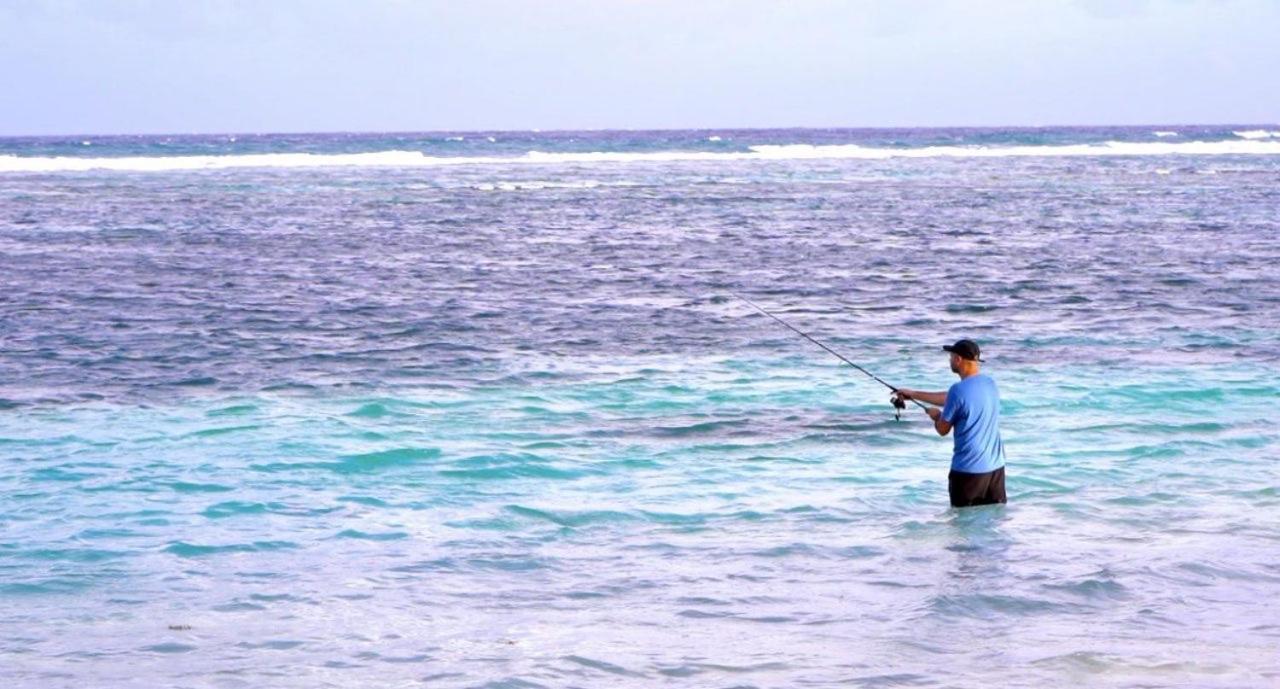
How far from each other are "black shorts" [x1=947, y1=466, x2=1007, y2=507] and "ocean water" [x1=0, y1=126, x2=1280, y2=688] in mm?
92

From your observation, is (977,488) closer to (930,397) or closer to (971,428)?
(971,428)

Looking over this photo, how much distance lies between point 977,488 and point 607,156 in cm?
7806

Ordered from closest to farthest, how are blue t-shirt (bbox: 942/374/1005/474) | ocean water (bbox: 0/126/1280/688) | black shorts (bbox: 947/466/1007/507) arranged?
ocean water (bbox: 0/126/1280/688) < blue t-shirt (bbox: 942/374/1005/474) < black shorts (bbox: 947/466/1007/507)

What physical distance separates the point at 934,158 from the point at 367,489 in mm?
73780

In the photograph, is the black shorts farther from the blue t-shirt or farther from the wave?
the wave

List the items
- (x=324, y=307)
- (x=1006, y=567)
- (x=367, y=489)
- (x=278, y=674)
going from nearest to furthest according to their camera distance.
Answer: (x=278, y=674) < (x=1006, y=567) < (x=367, y=489) < (x=324, y=307)

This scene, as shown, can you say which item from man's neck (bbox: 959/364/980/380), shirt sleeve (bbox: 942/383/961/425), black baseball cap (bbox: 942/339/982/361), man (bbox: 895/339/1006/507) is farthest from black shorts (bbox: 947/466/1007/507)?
black baseball cap (bbox: 942/339/982/361)

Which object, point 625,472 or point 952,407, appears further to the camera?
point 625,472

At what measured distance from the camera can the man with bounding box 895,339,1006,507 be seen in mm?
9406

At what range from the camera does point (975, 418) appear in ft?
30.8

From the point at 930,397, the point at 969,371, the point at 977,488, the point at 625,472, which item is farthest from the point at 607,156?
the point at 969,371

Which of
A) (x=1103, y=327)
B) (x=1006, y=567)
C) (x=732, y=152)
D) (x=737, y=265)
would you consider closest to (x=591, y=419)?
(x=1006, y=567)

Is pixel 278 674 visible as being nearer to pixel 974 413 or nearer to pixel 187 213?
pixel 974 413

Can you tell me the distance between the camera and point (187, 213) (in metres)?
38.8
